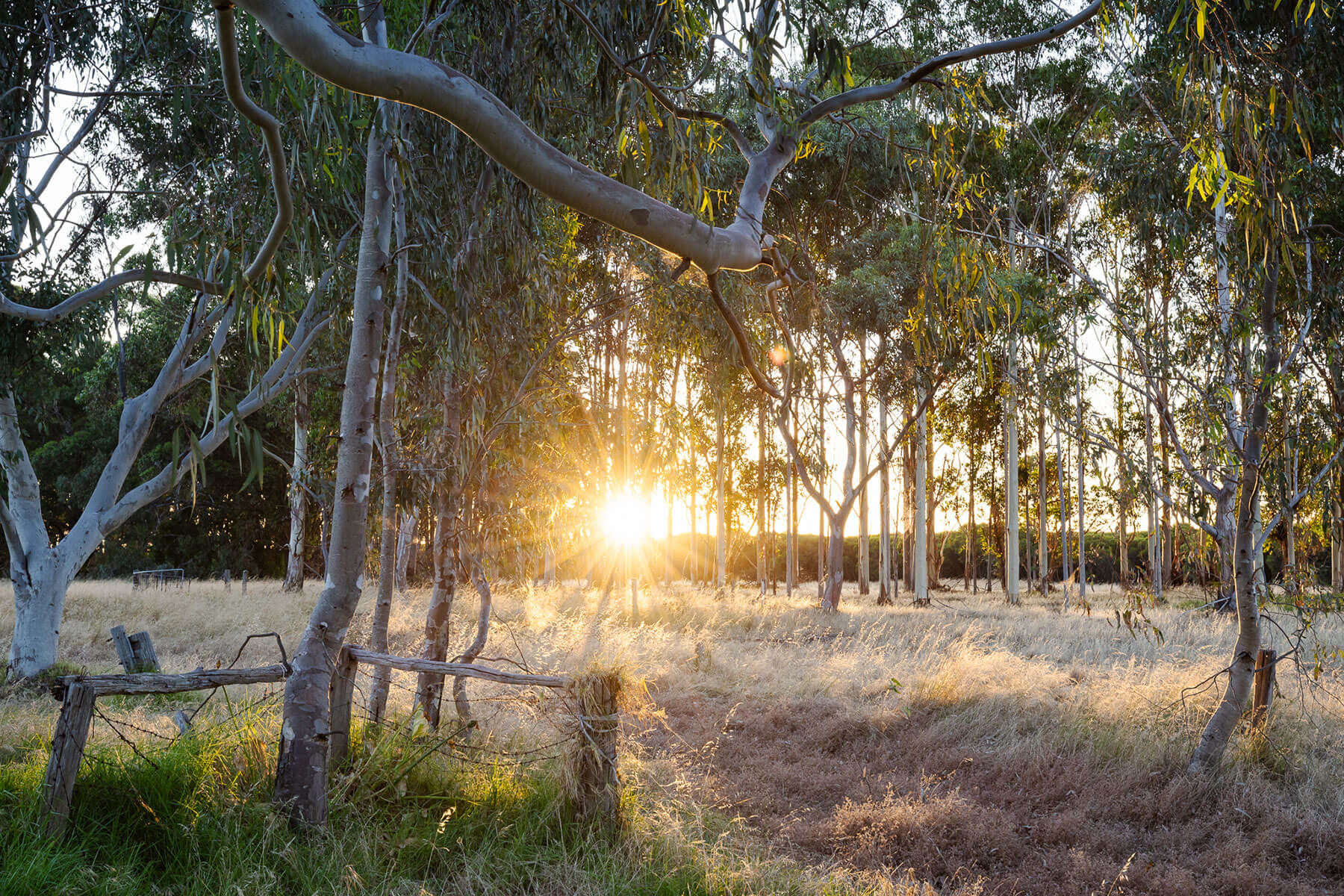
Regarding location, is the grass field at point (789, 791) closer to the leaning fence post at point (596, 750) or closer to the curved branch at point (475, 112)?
the leaning fence post at point (596, 750)

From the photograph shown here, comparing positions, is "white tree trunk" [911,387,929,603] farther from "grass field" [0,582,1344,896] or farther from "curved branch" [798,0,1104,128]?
"curved branch" [798,0,1104,128]

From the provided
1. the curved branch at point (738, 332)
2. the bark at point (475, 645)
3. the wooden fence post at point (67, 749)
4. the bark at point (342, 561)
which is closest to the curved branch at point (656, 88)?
the curved branch at point (738, 332)

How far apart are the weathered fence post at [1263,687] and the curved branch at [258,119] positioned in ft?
20.6

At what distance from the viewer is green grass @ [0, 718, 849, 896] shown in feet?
9.30

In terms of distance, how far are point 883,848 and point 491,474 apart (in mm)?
3745

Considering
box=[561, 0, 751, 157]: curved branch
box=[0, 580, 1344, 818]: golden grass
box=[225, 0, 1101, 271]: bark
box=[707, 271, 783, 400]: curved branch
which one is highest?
box=[561, 0, 751, 157]: curved branch

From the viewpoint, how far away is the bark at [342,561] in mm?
3201

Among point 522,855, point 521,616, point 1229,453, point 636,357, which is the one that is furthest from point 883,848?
point 521,616

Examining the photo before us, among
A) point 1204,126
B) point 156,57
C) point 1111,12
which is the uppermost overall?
point 156,57

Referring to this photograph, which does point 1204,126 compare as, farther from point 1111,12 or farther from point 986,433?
point 986,433

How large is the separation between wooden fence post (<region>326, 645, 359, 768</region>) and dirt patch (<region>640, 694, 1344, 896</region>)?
186 cm

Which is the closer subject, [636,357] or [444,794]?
[444,794]

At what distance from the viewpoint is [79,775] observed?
3.25 metres

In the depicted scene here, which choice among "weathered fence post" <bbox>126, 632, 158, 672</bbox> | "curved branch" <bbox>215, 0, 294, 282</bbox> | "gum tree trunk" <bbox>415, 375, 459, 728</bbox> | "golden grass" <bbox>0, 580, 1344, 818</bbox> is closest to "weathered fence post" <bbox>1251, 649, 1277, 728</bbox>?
"golden grass" <bbox>0, 580, 1344, 818</bbox>
